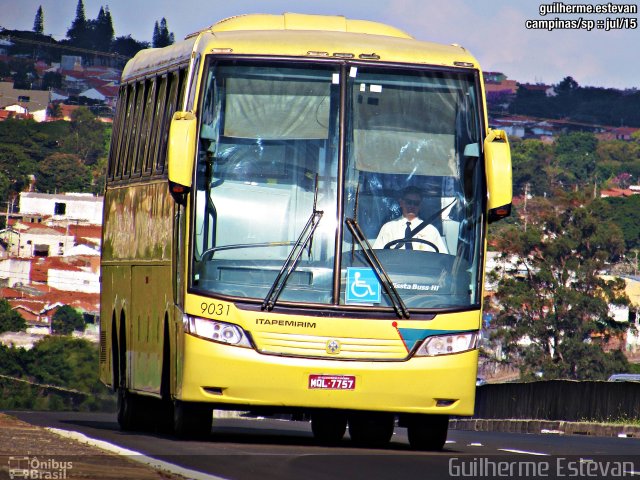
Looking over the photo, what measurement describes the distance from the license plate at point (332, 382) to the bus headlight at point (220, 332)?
1.97 ft

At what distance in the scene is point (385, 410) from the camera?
1546cm

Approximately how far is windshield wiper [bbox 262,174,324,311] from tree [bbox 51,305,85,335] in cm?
11561

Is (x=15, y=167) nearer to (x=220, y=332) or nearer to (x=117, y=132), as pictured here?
(x=117, y=132)

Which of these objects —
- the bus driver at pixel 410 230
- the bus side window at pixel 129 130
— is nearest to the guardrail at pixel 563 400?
the bus side window at pixel 129 130

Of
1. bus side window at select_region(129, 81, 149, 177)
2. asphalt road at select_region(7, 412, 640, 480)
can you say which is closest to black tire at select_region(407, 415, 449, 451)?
asphalt road at select_region(7, 412, 640, 480)

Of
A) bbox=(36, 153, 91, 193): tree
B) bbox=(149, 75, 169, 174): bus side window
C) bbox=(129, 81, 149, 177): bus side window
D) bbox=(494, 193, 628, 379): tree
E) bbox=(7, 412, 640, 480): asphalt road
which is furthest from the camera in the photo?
bbox=(36, 153, 91, 193): tree

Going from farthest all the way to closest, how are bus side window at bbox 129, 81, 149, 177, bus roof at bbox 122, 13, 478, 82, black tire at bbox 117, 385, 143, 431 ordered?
black tire at bbox 117, 385, 143, 431, bus side window at bbox 129, 81, 149, 177, bus roof at bbox 122, 13, 478, 82

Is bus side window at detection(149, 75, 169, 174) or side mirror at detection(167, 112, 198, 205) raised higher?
bus side window at detection(149, 75, 169, 174)

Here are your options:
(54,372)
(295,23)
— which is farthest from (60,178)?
(295,23)

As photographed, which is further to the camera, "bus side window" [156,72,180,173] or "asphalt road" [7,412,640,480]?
"bus side window" [156,72,180,173]

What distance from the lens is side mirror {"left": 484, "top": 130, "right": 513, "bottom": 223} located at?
15.6 meters

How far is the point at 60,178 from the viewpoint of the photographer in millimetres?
197125

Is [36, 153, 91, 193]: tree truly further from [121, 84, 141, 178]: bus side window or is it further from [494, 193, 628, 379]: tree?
[121, 84, 141, 178]: bus side window

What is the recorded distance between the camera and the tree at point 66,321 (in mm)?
131500
